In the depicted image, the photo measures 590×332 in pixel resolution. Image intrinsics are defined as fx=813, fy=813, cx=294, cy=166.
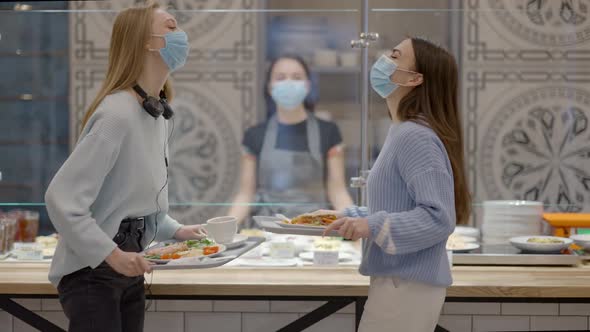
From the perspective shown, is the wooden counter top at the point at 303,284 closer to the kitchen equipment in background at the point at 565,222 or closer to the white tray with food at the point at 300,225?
A: the white tray with food at the point at 300,225

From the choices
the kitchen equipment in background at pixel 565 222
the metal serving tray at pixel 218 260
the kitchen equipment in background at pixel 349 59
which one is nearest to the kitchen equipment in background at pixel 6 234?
the metal serving tray at pixel 218 260

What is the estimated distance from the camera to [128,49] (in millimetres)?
2193

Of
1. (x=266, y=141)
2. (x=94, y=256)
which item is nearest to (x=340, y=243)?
(x=266, y=141)

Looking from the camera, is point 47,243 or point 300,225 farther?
point 47,243

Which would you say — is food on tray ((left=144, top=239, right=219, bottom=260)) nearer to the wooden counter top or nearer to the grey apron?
A: the wooden counter top

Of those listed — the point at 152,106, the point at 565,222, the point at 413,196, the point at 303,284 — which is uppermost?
the point at 152,106

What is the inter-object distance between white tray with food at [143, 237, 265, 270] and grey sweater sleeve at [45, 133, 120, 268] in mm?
163

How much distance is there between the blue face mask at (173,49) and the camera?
223cm

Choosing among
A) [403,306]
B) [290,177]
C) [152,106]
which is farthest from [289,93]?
[403,306]

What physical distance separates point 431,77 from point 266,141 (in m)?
1.03

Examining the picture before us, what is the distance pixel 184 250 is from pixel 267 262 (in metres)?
0.62

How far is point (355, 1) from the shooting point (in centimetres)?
303

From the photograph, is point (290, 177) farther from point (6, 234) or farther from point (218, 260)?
point (6, 234)

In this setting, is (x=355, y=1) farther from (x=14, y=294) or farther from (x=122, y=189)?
(x=14, y=294)
